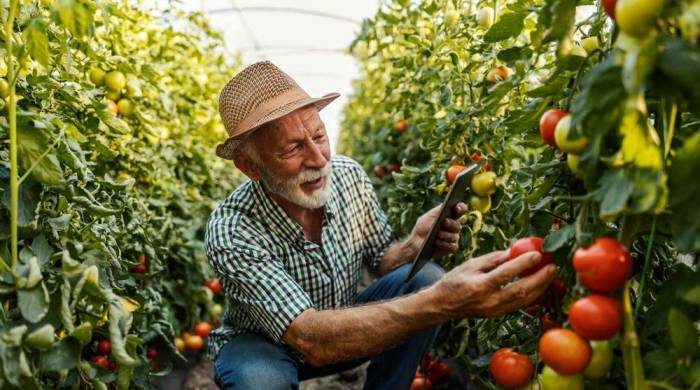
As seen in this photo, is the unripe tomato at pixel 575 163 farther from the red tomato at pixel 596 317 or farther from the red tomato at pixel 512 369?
the red tomato at pixel 512 369

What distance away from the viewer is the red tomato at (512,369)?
1143 mm

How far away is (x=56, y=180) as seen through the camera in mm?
1195

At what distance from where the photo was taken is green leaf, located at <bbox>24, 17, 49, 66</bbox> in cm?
105

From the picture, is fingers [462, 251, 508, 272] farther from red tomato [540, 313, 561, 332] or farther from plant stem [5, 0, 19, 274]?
plant stem [5, 0, 19, 274]

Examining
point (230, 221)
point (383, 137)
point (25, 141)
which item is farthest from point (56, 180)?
point (383, 137)

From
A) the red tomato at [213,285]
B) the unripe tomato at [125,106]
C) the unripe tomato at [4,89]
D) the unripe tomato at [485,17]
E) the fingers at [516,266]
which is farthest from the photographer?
the red tomato at [213,285]

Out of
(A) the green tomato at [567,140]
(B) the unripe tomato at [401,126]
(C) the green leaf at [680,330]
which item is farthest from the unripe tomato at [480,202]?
(B) the unripe tomato at [401,126]

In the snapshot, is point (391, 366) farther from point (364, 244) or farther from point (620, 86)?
point (620, 86)

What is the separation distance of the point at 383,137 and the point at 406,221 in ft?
3.19

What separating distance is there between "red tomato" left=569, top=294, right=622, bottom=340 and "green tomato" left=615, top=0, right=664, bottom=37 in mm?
382

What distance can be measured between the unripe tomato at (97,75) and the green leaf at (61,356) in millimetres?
1223

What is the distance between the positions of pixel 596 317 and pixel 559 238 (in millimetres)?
183

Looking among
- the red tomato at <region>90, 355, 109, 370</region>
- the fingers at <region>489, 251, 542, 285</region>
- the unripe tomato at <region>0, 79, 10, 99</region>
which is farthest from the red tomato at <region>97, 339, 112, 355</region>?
the fingers at <region>489, 251, 542, 285</region>

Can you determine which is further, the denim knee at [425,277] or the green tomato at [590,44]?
the denim knee at [425,277]
